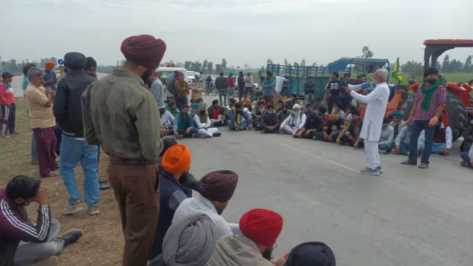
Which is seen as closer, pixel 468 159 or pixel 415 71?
pixel 468 159

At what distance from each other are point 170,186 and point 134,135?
0.51 meters

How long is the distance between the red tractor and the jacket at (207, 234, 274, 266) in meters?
8.04

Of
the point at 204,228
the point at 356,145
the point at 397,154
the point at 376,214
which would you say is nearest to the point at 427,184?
the point at 376,214

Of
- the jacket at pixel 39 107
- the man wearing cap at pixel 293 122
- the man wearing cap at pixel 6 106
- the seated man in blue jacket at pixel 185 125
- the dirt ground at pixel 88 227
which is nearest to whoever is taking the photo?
the dirt ground at pixel 88 227

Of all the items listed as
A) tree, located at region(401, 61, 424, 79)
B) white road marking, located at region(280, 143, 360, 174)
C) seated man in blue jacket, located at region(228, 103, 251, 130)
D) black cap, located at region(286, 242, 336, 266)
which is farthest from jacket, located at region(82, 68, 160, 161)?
tree, located at region(401, 61, 424, 79)

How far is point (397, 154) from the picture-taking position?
29.3 feet

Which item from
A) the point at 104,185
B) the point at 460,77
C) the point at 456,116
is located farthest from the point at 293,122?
the point at 460,77

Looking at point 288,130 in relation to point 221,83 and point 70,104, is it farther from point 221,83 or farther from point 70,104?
point 221,83

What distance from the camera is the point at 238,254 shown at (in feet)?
6.82

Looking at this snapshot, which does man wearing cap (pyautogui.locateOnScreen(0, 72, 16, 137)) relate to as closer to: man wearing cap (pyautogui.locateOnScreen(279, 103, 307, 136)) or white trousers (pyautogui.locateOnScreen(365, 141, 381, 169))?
man wearing cap (pyautogui.locateOnScreen(279, 103, 307, 136))

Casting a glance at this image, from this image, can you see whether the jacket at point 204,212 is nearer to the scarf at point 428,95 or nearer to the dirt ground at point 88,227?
the dirt ground at point 88,227

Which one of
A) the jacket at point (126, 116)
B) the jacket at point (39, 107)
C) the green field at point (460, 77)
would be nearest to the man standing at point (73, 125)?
the jacket at point (39, 107)

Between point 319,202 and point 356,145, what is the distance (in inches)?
182

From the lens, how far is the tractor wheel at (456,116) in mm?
9367
